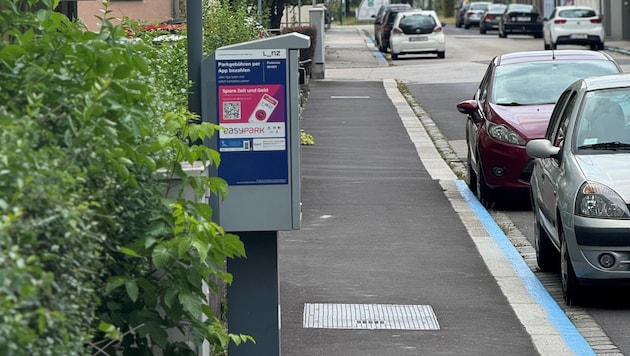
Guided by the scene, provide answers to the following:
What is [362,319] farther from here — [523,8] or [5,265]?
[523,8]

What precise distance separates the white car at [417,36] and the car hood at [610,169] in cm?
3598

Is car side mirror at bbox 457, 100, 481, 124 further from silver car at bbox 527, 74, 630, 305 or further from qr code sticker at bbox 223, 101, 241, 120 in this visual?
qr code sticker at bbox 223, 101, 241, 120

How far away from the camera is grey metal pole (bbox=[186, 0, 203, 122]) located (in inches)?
256

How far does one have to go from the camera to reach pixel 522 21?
60.7 meters

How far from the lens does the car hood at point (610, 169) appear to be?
8812 mm

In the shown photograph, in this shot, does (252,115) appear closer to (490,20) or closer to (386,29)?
(386,29)

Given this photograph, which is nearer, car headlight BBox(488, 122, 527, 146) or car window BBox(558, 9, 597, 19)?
car headlight BBox(488, 122, 527, 146)

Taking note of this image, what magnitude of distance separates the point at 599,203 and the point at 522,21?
52.9 metres

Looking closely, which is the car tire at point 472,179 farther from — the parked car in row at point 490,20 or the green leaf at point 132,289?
the parked car in row at point 490,20

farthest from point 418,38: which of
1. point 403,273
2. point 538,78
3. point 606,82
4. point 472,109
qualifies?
point 403,273

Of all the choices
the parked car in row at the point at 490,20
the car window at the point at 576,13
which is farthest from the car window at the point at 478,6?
the car window at the point at 576,13

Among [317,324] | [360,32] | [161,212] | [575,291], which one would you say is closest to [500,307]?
[575,291]

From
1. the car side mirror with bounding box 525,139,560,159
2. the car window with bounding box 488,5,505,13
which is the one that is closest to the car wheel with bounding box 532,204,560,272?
the car side mirror with bounding box 525,139,560,159

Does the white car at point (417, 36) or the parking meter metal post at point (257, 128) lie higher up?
the parking meter metal post at point (257, 128)
